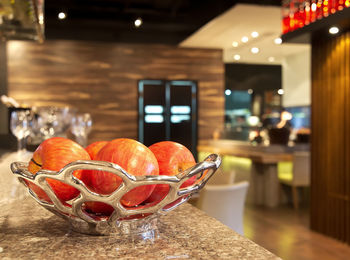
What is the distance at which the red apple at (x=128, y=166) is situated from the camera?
1.68ft

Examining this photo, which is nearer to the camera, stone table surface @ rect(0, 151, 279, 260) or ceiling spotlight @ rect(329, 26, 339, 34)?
stone table surface @ rect(0, 151, 279, 260)

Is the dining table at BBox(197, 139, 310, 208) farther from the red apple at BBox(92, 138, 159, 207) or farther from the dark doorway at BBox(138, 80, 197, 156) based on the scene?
the red apple at BBox(92, 138, 159, 207)

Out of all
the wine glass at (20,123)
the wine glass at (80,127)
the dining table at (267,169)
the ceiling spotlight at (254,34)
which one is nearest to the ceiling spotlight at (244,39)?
the ceiling spotlight at (254,34)

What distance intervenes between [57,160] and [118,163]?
99 mm

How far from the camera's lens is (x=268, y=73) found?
35.1 ft

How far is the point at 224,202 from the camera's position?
2.55 metres

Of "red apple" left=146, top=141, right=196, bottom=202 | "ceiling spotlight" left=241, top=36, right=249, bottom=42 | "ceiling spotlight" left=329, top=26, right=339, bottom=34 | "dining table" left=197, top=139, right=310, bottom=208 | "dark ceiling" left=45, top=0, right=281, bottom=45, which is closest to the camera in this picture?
"red apple" left=146, top=141, right=196, bottom=202

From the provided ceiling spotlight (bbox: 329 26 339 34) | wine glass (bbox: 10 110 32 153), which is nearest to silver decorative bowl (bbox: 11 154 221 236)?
wine glass (bbox: 10 110 32 153)

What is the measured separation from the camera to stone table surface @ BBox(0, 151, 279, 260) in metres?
0.47

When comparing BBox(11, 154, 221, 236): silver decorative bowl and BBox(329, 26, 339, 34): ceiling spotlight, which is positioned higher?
BBox(329, 26, 339, 34): ceiling spotlight

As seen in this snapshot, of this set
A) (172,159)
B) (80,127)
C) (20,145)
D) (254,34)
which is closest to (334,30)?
(80,127)

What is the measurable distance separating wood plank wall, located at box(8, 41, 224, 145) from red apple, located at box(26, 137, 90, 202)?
24.2 feet

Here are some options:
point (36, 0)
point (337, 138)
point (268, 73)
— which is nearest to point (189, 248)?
point (36, 0)

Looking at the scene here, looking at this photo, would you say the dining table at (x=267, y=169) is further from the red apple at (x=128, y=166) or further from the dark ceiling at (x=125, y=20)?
the red apple at (x=128, y=166)
